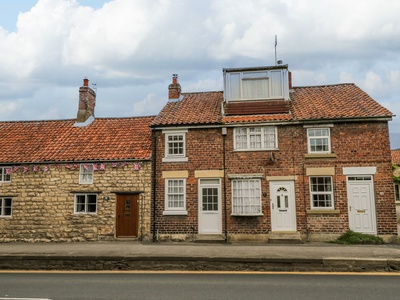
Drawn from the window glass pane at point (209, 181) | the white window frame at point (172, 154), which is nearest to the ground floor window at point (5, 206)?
the white window frame at point (172, 154)

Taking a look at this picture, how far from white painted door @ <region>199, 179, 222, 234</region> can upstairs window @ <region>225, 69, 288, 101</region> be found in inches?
182

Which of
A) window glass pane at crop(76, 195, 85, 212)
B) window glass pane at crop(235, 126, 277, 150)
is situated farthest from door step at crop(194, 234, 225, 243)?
window glass pane at crop(76, 195, 85, 212)

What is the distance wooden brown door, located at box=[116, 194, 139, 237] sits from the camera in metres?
16.7

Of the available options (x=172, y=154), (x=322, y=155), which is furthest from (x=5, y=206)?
(x=322, y=155)

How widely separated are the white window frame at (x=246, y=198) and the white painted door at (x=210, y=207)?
2.49 feet

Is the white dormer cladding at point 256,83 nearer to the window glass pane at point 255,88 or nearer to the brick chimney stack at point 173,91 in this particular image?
the window glass pane at point 255,88

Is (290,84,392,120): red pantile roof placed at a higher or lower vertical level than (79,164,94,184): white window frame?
higher

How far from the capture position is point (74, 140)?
19000 mm

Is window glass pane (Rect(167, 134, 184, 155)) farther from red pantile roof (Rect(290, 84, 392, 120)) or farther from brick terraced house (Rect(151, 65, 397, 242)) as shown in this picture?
red pantile roof (Rect(290, 84, 392, 120))

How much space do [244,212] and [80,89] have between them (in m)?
12.6

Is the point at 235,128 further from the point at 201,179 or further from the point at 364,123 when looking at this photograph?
the point at 364,123

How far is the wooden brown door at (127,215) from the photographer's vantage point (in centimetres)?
1670

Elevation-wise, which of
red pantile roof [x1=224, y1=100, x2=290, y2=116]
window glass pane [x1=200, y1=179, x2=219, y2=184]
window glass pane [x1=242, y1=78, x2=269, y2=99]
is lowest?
window glass pane [x1=200, y1=179, x2=219, y2=184]

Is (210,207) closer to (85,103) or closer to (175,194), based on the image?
(175,194)
